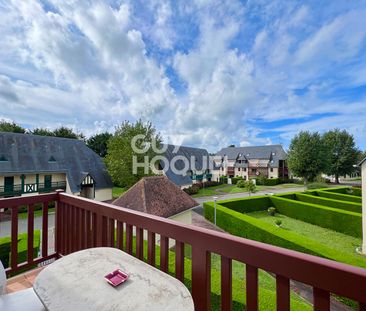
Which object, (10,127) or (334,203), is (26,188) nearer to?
(10,127)

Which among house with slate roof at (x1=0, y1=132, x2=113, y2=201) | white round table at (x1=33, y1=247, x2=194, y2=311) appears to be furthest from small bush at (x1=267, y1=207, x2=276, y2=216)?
white round table at (x1=33, y1=247, x2=194, y2=311)

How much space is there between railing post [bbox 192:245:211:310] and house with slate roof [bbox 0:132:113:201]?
2008 centimetres

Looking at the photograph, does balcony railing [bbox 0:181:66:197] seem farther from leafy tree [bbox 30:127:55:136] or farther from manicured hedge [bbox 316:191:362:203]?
manicured hedge [bbox 316:191:362:203]

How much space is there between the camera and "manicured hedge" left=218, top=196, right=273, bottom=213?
15.8 meters

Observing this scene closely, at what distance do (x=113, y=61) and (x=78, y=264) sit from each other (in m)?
8.78

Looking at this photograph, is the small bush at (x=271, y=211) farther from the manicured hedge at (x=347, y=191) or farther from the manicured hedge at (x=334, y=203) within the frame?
the manicured hedge at (x=347, y=191)

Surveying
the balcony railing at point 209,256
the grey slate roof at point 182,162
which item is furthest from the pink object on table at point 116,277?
the grey slate roof at point 182,162

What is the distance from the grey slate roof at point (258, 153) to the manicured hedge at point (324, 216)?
24996 millimetres

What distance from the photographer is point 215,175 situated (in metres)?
38.4

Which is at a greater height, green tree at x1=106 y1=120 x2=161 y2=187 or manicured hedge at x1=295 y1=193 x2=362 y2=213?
green tree at x1=106 y1=120 x2=161 y2=187

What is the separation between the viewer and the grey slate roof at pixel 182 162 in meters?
25.4

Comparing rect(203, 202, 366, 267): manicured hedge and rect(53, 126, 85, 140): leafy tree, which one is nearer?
rect(203, 202, 366, 267): manicured hedge

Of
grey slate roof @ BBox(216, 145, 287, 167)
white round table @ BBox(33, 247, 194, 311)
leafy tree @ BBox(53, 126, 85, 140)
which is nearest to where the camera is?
→ white round table @ BBox(33, 247, 194, 311)

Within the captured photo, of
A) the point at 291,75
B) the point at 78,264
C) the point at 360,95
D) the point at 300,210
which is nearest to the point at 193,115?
the point at 291,75
